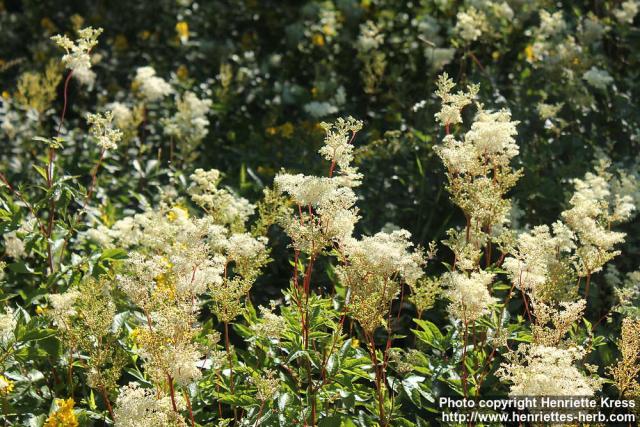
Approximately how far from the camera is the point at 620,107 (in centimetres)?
389

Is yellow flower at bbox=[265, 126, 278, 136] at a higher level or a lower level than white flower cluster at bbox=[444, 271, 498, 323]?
lower

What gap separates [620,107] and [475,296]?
2.22m

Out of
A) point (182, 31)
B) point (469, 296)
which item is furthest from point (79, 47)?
point (182, 31)

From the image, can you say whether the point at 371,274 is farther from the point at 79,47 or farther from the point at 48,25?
the point at 48,25

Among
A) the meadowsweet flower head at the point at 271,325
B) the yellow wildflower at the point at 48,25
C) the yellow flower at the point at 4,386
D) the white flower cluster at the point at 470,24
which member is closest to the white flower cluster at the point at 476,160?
the meadowsweet flower head at the point at 271,325

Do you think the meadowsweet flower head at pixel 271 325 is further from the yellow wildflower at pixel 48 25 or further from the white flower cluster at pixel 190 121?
the yellow wildflower at pixel 48 25

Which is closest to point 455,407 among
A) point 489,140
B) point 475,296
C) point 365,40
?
point 475,296

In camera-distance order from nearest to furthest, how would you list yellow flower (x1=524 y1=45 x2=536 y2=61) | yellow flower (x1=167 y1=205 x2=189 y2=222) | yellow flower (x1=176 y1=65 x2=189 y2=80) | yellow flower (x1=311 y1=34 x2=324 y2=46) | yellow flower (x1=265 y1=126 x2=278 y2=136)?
yellow flower (x1=167 y1=205 x2=189 y2=222) < yellow flower (x1=265 y1=126 x2=278 y2=136) < yellow flower (x1=524 y1=45 x2=536 y2=61) < yellow flower (x1=176 y1=65 x2=189 y2=80) < yellow flower (x1=311 y1=34 x2=324 y2=46)

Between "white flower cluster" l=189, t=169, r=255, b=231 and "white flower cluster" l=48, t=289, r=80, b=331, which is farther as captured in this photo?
"white flower cluster" l=189, t=169, r=255, b=231

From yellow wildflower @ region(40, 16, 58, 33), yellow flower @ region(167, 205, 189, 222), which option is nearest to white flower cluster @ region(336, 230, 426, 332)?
yellow flower @ region(167, 205, 189, 222)

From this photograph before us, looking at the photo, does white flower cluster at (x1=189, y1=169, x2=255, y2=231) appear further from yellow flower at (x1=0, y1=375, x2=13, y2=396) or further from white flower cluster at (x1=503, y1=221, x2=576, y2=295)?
white flower cluster at (x1=503, y1=221, x2=576, y2=295)

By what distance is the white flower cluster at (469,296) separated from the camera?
6.79 ft

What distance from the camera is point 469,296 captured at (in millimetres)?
2074

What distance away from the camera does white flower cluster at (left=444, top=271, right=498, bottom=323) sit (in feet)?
6.79
